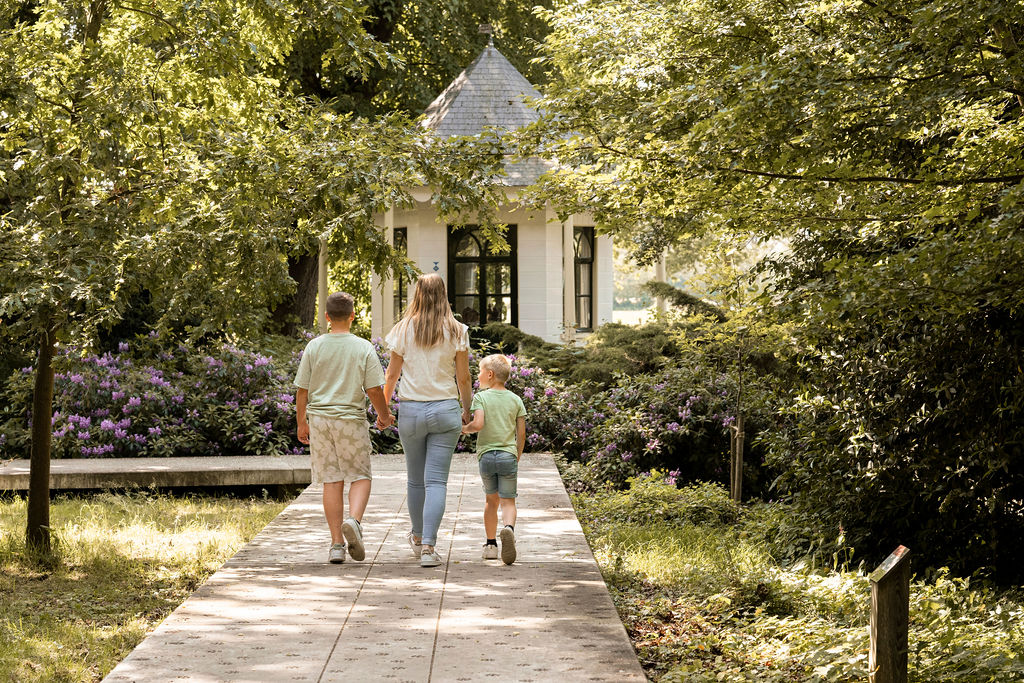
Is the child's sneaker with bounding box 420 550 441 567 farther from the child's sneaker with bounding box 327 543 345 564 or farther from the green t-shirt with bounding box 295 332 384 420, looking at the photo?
the green t-shirt with bounding box 295 332 384 420

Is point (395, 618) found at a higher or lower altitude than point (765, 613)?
higher

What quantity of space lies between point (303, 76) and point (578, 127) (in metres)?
13.1

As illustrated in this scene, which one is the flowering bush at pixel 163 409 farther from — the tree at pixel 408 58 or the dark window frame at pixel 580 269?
the dark window frame at pixel 580 269

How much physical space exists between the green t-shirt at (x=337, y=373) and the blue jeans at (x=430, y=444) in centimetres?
32

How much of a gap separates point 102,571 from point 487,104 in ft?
44.0

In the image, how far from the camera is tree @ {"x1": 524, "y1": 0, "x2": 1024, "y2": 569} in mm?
6129

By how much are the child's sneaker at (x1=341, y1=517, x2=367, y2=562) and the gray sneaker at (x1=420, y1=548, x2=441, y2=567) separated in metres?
0.38

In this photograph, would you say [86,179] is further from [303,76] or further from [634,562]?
[303,76]

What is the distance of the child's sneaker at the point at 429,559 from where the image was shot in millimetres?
6949

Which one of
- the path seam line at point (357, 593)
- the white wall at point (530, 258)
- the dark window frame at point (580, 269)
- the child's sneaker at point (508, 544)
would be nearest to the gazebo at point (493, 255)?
the white wall at point (530, 258)

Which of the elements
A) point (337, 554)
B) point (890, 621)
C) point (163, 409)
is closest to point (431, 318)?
point (337, 554)

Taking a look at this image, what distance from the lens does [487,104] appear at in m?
20.1

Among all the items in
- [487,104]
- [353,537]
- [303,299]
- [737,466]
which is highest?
[487,104]

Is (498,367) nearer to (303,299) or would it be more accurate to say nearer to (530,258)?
(530,258)
